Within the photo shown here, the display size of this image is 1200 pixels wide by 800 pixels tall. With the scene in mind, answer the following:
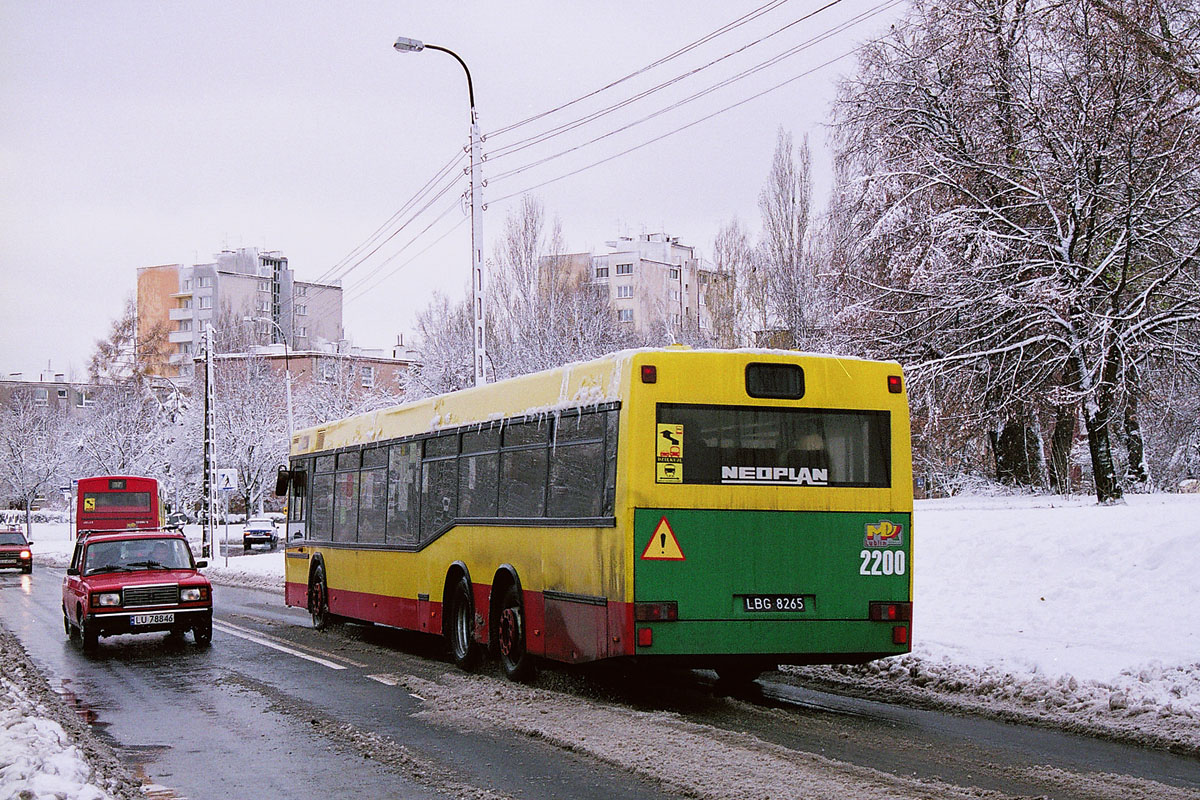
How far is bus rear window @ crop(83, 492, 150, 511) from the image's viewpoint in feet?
156

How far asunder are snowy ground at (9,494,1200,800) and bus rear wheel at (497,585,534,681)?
2708mm

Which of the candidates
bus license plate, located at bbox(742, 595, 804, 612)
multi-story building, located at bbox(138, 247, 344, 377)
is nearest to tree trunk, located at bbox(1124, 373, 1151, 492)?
bus license plate, located at bbox(742, 595, 804, 612)

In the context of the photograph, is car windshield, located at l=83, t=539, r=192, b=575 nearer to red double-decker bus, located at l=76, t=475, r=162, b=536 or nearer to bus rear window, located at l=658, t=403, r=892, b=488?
bus rear window, located at l=658, t=403, r=892, b=488

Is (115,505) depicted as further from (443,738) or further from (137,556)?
(443,738)

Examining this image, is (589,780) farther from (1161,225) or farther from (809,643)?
(1161,225)

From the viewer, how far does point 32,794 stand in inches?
274

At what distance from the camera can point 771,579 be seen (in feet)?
36.4

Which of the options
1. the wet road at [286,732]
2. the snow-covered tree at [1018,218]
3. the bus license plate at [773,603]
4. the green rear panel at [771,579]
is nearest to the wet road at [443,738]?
the wet road at [286,732]

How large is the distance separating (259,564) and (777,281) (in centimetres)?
2033

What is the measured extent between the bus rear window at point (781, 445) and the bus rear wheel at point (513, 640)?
2803mm

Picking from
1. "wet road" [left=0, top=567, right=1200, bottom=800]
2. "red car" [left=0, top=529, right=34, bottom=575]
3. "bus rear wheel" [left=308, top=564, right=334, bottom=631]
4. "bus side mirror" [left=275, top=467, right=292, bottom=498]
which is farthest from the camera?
"red car" [left=0, top=529, right=34, bottom=575]

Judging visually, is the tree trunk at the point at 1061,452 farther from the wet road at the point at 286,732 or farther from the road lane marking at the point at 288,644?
the wet road at the point at 286,732

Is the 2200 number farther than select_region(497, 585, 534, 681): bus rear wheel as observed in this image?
No

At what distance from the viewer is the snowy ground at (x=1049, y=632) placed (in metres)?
10.0
